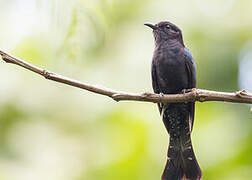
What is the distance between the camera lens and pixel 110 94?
7.93ft

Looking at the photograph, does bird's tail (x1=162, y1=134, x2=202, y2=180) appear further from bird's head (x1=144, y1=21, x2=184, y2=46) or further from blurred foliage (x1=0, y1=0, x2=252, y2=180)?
bird's head (x1=144, y1=21, x2=184, y2=46)

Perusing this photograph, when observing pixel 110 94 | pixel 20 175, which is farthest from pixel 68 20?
pixel 20 175

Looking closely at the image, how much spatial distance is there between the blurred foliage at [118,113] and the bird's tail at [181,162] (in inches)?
6.7

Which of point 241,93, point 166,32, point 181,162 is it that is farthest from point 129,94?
point 166,32

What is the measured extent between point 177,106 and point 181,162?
532mm

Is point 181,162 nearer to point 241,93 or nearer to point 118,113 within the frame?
point 118,113

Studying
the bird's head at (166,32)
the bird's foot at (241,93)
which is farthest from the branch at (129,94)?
the bird's head at (166,32)

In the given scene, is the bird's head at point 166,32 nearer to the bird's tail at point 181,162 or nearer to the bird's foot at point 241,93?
the bird's tail at point 181,162

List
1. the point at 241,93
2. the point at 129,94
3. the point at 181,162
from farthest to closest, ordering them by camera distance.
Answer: the point at 181,162 → the point at 129,94 → the point at 241,93

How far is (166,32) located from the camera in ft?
14.3

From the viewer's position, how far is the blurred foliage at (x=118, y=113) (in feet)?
13.4

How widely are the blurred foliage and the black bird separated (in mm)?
216

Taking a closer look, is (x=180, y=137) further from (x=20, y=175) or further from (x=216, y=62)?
(x=20, y=175)

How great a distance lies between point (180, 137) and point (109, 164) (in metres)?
0.74
